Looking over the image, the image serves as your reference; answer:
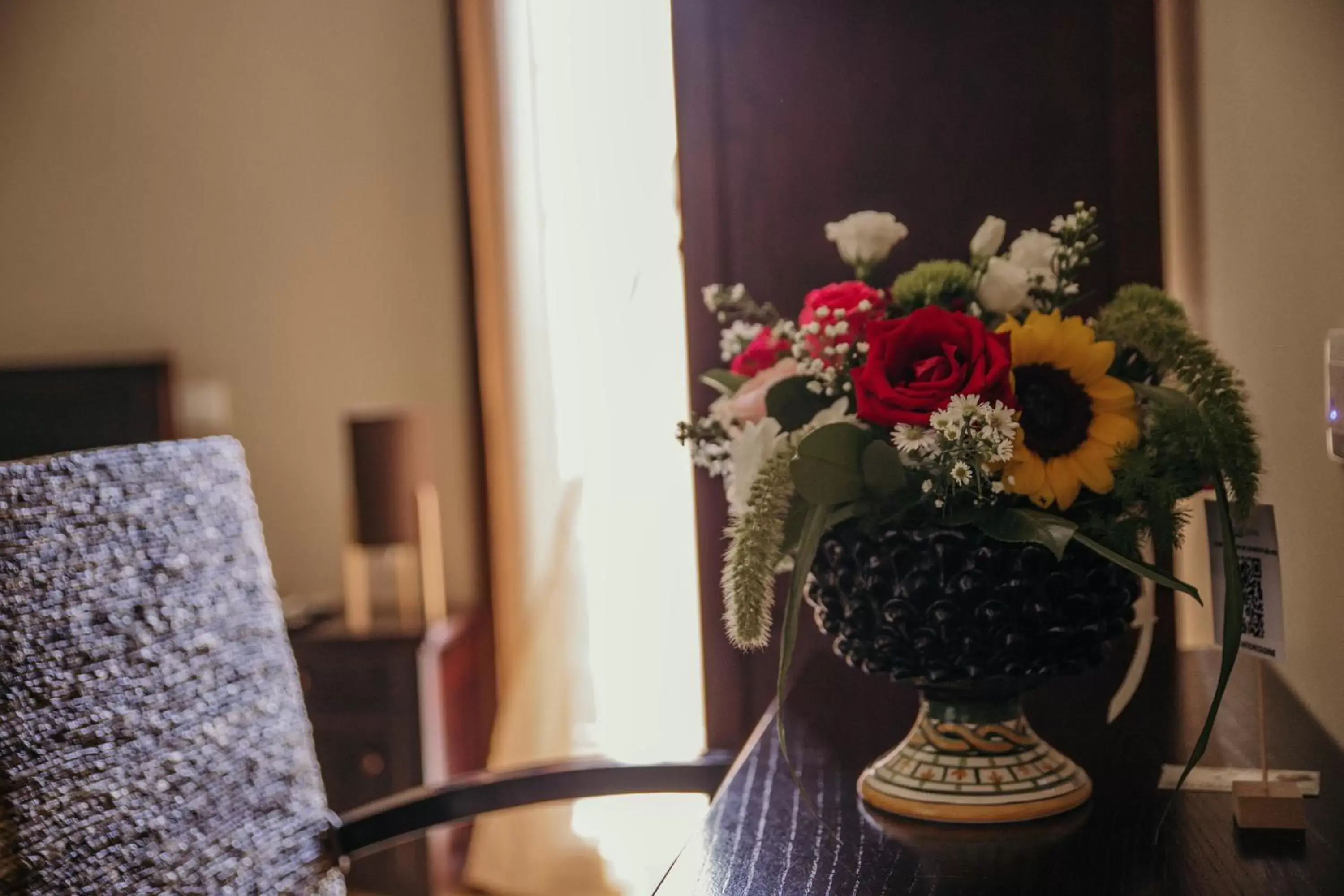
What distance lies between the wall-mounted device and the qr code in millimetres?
110

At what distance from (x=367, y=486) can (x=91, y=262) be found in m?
1.31

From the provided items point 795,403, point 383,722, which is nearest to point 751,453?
point 795,403

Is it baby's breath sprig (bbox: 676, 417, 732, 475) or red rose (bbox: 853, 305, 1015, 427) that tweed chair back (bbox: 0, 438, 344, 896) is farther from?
red rose (bbox: 853, 305, 1015, 427)

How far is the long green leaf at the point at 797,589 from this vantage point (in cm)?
88

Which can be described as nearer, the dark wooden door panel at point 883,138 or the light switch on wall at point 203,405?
the dark wooden door panel at point 883,138

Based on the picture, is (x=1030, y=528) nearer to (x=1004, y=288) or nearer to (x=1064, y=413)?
(x=1064, y=413)

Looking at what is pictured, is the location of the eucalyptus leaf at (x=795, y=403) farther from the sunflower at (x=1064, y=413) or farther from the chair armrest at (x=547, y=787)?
the chair armrest at (x=547, y=787)

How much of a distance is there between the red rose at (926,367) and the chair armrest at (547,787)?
619 mm

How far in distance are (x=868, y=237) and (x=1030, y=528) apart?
1.11 feet

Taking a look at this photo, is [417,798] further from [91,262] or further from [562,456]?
[91,262]

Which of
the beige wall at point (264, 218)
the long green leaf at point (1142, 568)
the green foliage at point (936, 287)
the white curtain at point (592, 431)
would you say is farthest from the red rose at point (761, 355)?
the beige wall at point (264, 218)

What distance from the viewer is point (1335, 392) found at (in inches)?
37.5

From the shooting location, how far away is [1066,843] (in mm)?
932

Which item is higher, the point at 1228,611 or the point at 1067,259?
the point at 1067,259
